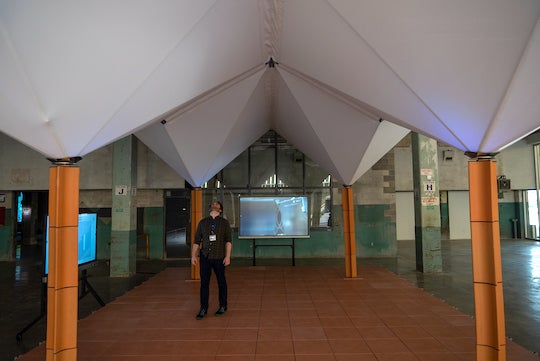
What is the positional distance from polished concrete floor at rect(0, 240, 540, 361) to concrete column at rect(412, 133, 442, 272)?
0.75 meters

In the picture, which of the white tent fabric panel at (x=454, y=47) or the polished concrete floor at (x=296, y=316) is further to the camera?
the polished concrete floor at (x=296, y=316)

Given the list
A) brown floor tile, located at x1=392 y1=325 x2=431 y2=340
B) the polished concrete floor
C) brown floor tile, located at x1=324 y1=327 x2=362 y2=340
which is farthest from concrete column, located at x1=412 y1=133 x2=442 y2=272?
brown floor tile, located at x1=324 y1=327 x2=362 y2=340

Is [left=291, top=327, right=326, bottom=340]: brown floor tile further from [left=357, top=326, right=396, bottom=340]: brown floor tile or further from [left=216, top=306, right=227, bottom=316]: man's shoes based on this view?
[left=216, top=306, right=227, bottom=316]: man's shoes

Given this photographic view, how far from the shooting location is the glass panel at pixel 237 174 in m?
11.3

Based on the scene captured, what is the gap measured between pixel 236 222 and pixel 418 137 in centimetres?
593

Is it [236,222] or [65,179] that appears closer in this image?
[65,179]

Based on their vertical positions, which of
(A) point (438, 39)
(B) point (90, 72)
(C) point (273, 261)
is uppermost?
(A) point (438, 39)

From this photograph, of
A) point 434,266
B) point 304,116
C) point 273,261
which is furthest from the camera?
point 273,261

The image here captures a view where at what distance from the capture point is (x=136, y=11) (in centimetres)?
279

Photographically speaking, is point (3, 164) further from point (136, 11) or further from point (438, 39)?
point (438, 39)

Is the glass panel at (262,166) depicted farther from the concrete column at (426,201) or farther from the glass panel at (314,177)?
the concrete column at (426,201)

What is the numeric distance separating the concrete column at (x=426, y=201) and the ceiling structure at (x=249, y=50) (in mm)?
5462

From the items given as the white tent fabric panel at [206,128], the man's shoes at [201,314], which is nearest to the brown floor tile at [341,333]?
the man's shoes at [201,314]

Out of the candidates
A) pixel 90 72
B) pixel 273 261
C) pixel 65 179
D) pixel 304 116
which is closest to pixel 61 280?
pixel 65 179
